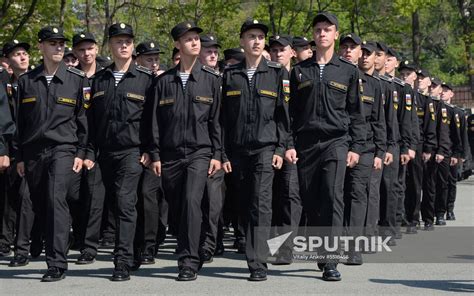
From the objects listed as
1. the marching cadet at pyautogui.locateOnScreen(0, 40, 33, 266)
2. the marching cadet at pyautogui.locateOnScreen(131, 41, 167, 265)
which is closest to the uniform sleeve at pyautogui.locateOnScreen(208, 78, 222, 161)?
the marching cadet at pyautogui.locateOnScreen(131, 41, 167, 265)

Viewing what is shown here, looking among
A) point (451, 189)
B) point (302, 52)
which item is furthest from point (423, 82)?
point (302, 52)

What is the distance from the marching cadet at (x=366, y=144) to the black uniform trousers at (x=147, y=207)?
6.66ft

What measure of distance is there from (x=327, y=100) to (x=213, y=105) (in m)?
1.08

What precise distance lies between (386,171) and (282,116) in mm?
3516

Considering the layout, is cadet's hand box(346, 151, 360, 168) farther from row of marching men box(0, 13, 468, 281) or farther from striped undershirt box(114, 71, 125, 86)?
striped undershirt box(114, 71, 125, 86)

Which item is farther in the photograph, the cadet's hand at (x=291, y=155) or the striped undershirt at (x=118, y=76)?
the striped undershirt at (x=118, y=76)

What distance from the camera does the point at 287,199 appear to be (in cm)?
1125

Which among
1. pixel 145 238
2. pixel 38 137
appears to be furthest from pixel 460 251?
pixel 38 137

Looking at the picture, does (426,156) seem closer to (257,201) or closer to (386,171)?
(386,171)

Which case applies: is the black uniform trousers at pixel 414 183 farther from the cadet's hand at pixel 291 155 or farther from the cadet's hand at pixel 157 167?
the cadet's hand at pixel 157 167

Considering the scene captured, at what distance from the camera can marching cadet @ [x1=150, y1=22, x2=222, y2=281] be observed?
31.6ft

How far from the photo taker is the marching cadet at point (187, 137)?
31.6ft

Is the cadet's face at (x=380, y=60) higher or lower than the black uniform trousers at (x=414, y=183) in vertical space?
higher

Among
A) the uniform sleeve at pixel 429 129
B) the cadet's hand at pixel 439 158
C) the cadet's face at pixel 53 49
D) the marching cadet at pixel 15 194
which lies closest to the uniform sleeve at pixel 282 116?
the cadet's face at pixel 53 49
